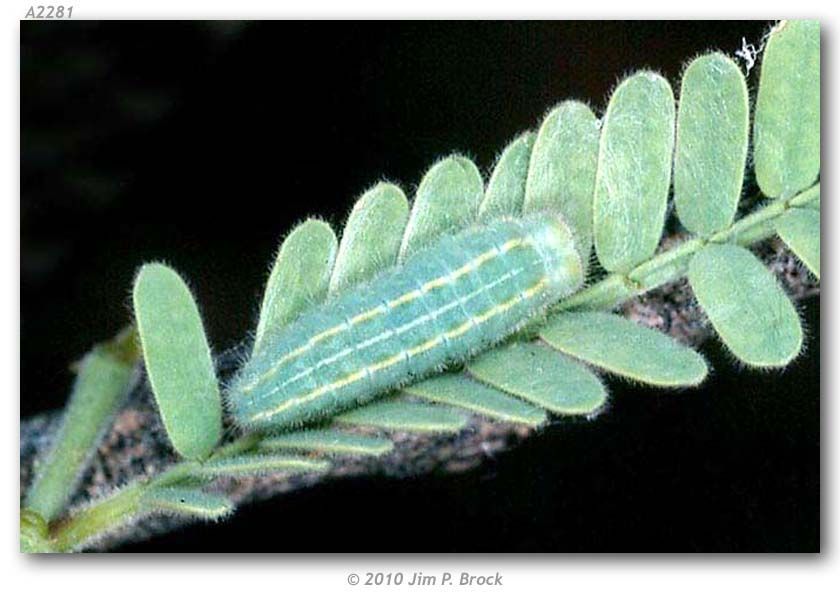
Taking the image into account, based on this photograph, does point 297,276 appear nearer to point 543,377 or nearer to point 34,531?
point 543,377

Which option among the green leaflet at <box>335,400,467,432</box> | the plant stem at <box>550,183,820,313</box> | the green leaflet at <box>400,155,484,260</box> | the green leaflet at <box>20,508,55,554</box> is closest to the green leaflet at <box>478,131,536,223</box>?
the green leaflet at <box>400,155,484,260</box>

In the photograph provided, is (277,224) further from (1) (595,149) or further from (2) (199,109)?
(1) (595,149)

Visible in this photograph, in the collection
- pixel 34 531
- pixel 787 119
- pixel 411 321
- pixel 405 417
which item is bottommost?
pixel 34 531

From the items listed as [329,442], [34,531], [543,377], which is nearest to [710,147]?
[543,377]

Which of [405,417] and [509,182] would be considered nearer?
[405,417]

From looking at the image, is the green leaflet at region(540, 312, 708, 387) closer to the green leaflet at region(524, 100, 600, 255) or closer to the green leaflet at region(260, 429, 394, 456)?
the green leaflet at region(524, 100, 600, 255)

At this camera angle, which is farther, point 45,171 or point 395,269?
point 45,171

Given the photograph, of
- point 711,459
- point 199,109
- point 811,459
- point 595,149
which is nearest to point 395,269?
point 595,149
